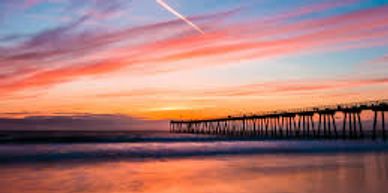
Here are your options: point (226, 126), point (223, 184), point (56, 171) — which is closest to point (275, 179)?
point (223, 184)

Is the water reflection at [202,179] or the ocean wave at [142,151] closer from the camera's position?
the water reflection at [202,179]

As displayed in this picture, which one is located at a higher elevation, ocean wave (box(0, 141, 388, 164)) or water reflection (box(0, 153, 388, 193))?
water reflection (box(0, 153, 388, 193))

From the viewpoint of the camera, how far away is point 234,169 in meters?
20.0

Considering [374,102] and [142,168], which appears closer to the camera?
[142,168]

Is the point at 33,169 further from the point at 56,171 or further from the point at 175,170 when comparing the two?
the point at 175,170

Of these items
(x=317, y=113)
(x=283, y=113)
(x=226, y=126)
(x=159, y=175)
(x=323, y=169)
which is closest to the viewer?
(x=159, y=175)

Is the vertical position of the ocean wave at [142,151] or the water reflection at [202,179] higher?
the water reflection at [202,179]

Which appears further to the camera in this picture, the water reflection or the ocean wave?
the ocean wave

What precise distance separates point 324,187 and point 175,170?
25.1 feet

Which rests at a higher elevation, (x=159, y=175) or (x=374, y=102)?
(x=374, y=102)

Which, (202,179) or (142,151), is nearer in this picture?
(202,179)

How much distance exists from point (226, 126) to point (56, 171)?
6399cm

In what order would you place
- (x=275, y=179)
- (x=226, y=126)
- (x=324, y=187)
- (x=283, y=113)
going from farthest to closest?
(x=226, y=126), (x=283, y=113), (x=275, y=179), (x=324, y=187)

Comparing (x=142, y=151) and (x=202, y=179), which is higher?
(x=202, y=179)
